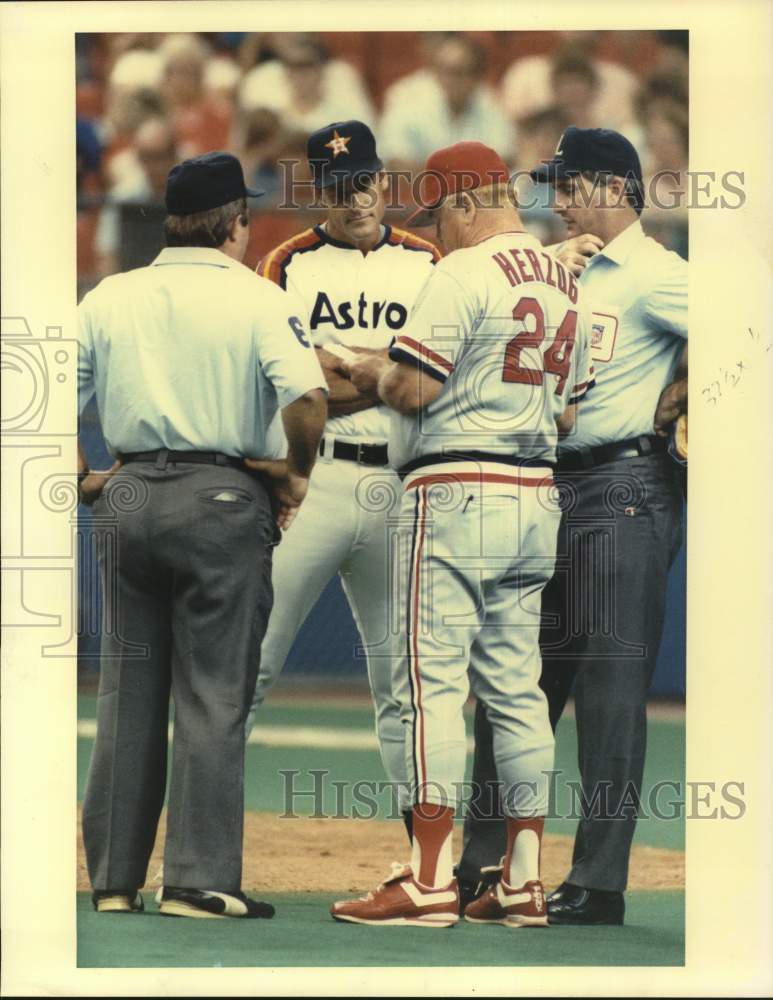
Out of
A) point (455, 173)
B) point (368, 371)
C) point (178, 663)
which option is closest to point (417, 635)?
point (178, 663)

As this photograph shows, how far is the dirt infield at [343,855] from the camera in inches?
182

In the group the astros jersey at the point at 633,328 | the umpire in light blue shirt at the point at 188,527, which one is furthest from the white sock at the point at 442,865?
the astros jersey at the point at 633,328

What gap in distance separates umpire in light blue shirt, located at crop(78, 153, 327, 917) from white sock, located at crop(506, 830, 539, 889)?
0.72 metres

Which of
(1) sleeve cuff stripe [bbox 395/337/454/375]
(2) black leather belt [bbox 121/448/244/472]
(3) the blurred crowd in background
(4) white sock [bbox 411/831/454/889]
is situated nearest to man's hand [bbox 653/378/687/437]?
(3) the blurred crowd in background

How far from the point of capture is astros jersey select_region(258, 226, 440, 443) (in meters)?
4.64

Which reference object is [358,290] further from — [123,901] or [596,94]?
[123,901]

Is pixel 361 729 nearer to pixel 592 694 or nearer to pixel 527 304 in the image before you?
pixel 592 694

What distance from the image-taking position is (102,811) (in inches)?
179

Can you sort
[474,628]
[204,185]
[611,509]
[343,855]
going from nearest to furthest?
[474,628], [204,185], [611,509], [343,855]

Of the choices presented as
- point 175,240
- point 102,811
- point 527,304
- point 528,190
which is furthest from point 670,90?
point 102,811

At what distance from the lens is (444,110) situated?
4.67m

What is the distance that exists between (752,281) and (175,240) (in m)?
1.72

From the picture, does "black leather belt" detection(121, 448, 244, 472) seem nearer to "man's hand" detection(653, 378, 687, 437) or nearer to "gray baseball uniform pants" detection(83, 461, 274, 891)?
"gray baseball uniform pants" detection(83, 461, 274, 891)

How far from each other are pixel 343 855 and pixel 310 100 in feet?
7.51
